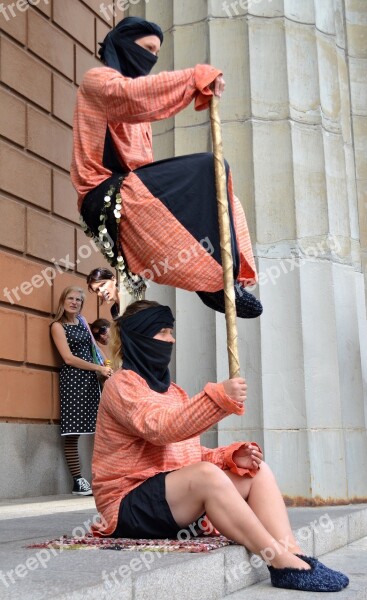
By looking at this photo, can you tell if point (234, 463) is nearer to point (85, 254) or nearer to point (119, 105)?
point (119, 105)

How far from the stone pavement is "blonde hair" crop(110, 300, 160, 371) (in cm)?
77

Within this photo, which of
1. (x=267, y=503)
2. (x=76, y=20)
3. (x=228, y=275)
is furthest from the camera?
(x=76, y=20)

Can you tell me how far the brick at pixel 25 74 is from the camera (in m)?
7.05

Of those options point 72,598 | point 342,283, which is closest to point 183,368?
point 342,283

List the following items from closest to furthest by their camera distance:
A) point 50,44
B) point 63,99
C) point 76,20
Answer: point 50,44 < point 63,99 < point 76,20

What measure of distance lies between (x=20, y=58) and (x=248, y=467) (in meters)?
4.99

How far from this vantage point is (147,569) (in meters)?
2.57

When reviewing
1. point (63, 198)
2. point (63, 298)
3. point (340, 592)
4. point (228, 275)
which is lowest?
point (340, 592)

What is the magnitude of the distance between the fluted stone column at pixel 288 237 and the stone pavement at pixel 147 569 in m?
1.01

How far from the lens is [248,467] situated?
3432mm

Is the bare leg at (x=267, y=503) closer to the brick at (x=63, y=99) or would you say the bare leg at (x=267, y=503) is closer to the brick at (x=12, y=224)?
the brick at (x=12, y=224)

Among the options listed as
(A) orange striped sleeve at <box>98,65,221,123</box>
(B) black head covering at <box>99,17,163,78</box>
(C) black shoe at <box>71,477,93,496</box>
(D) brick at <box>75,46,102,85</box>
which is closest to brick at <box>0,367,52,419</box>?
(C) black shoe at <box>71,477,93,496</box>

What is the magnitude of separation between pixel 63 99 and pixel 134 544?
18.3 feet

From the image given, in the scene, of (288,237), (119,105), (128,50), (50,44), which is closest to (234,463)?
(119,105)
